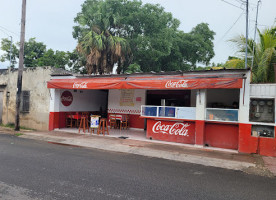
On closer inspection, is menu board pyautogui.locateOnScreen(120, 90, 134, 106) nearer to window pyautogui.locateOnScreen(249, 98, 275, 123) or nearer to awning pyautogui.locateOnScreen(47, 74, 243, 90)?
awning pyautogui.locateOnScreen(47, 74, 243, 90)

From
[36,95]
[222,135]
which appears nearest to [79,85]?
[36,95]

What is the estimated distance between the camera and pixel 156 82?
9633 millimetres

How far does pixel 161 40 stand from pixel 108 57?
4.78 metres

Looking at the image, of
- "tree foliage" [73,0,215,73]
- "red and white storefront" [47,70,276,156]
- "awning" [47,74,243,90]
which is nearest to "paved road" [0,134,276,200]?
"red and white storefront" [47,70,276,156]

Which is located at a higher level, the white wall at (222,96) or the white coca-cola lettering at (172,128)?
the white wall at (222,96)

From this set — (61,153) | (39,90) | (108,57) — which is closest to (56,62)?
(108,57)

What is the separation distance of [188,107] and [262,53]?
15.6 ft

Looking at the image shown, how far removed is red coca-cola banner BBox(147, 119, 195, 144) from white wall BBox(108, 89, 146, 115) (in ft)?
11.6

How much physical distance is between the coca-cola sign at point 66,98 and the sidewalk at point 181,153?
3.01 m

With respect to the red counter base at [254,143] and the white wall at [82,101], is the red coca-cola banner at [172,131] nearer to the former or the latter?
the red counter base at [254,143]

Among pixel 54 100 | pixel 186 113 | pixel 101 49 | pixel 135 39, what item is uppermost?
pixel 135 39

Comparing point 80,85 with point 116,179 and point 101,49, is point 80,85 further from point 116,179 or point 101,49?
point 116,179

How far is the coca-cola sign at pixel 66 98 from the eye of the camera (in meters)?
13.5

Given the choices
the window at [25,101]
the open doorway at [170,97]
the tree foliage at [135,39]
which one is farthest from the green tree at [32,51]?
the open doorway at [170,97]
